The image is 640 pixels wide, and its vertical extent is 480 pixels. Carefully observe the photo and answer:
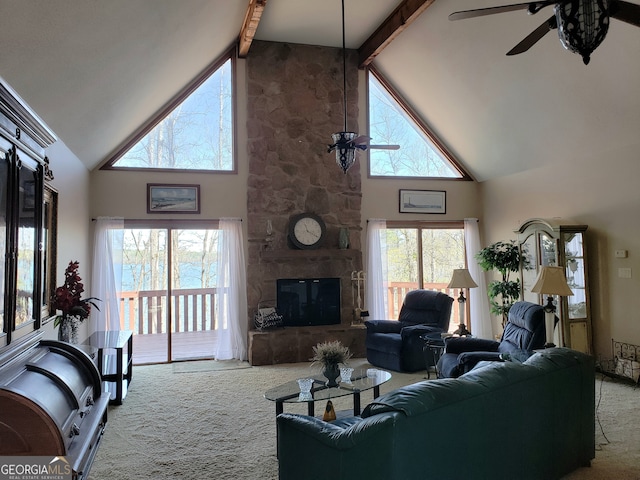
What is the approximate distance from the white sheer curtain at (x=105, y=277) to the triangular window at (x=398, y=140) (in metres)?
3.91

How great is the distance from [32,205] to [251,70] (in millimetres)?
4705

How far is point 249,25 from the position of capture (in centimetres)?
559

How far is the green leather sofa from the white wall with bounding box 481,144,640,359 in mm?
2654

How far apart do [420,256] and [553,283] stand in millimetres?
3127

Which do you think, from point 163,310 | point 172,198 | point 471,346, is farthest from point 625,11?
point 163,310

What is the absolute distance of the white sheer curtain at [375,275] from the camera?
271 inches

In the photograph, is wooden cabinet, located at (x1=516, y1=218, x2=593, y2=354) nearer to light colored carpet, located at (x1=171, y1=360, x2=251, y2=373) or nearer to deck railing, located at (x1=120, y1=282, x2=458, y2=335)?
light colored carpet, located at (x1=171, y1=360, x2=251, y2=373)

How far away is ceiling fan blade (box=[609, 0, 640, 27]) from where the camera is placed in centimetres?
209

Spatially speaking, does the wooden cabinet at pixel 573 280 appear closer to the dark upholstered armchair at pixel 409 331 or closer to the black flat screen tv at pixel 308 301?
the dark upholstered armchair at pixel 409 331

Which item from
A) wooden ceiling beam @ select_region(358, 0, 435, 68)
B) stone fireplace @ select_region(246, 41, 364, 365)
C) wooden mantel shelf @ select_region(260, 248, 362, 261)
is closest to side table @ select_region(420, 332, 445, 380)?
stone fireplace @ select_region(246, 41, 364, 365)

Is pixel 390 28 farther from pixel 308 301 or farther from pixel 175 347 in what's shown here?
pixel 175 347

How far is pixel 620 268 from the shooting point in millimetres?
5148

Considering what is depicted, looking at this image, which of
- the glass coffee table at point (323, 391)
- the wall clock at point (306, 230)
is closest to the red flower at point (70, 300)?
the glass coffee table at point (323, 391)

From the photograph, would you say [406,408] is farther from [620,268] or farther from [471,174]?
[471,174]
